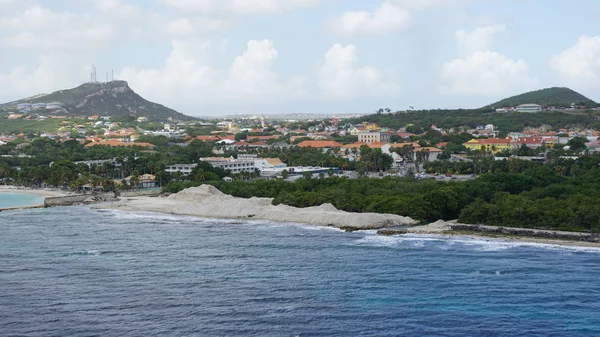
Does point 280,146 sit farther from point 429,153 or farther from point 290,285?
point 290,285

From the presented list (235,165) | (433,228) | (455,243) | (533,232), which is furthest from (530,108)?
(455,243)

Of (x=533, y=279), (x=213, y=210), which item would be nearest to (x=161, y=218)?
(x=213, y=210)

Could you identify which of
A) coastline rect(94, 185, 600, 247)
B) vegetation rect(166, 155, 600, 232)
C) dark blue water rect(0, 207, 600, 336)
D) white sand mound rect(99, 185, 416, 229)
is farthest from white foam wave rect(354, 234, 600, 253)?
white sand mound rect(99, 185, 416, 229)

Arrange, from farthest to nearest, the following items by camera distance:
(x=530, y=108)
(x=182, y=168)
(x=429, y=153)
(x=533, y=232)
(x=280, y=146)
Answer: (x=530, y=108) < (x=280, y=146) < (x=429, y=153) < (x=182, y=168) < (x=533, y=232)

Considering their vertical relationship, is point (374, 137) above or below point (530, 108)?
below

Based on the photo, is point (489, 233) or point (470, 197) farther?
point (470, 197)

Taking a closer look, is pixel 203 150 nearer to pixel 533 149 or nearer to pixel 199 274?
pixel 533 149

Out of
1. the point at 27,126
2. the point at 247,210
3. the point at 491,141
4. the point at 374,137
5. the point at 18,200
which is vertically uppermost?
the point at 27,126
